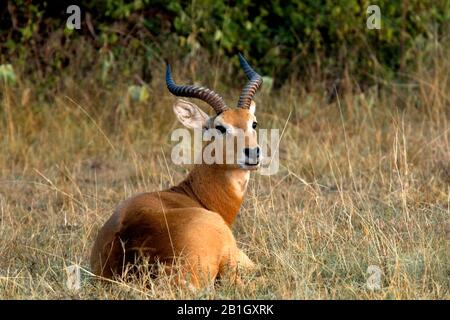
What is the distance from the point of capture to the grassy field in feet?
19.5

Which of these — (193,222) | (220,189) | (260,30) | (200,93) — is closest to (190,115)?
(200,93)

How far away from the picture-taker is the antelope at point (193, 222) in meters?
5.75

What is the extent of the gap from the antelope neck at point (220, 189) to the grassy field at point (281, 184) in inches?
10.1

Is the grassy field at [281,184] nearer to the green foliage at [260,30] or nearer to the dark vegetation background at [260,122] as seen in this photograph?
the dark vegetation background at [260,122]

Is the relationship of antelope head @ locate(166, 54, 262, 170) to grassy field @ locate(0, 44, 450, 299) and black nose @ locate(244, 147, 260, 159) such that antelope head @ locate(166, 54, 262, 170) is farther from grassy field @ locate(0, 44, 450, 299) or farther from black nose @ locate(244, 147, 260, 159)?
grassy field @ locate(0, 44, 450, 299)

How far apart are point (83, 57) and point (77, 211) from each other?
376cm

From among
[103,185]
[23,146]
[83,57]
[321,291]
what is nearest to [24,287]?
[321,291]

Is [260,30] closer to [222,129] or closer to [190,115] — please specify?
[190,115]

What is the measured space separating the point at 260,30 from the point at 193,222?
5.95m

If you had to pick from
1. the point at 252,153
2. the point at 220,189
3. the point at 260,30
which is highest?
the point at 260,30

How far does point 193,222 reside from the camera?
19.7 ft

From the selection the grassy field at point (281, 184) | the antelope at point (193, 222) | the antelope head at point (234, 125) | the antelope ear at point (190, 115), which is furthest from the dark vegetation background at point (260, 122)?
the antelope ear at point (190, 115)

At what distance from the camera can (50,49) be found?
11.5m

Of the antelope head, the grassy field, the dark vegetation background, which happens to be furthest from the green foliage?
the antelope head
